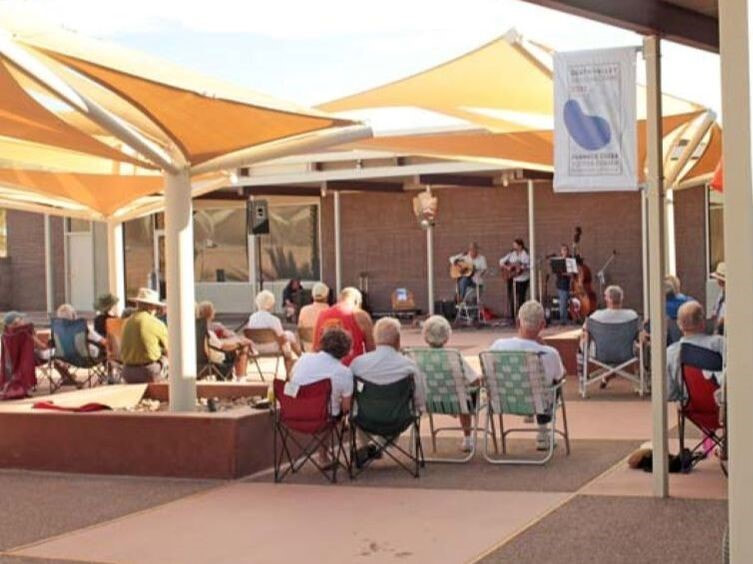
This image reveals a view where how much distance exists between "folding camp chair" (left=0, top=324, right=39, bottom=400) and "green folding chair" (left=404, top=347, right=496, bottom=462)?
593 centimetres

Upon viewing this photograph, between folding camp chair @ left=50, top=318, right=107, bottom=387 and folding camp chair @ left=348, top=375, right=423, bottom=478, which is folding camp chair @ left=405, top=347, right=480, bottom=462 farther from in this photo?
folding camp chair @ left=50, top=318, right=107, bottom=387

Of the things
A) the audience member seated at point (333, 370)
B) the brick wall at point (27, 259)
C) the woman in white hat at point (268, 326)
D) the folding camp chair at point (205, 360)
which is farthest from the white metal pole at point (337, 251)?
the audience member seated at point (333, 370)

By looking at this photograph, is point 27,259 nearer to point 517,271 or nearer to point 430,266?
point 430,266

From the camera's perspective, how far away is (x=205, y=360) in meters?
13.1

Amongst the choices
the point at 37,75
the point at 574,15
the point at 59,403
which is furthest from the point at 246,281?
the point at 574,15

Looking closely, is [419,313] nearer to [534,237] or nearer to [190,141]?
[534,237]

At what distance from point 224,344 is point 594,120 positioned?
7.10 metres

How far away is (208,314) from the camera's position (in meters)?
13.2

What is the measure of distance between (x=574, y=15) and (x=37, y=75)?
372 centimetres

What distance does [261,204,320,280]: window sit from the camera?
1097 inches

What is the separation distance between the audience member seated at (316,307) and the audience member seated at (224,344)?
2.65ft

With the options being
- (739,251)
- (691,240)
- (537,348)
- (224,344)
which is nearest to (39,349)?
(224,344)

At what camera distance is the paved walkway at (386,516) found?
6324mm

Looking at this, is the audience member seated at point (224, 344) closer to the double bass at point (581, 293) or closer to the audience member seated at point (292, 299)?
the double bass at point (581, 293)
